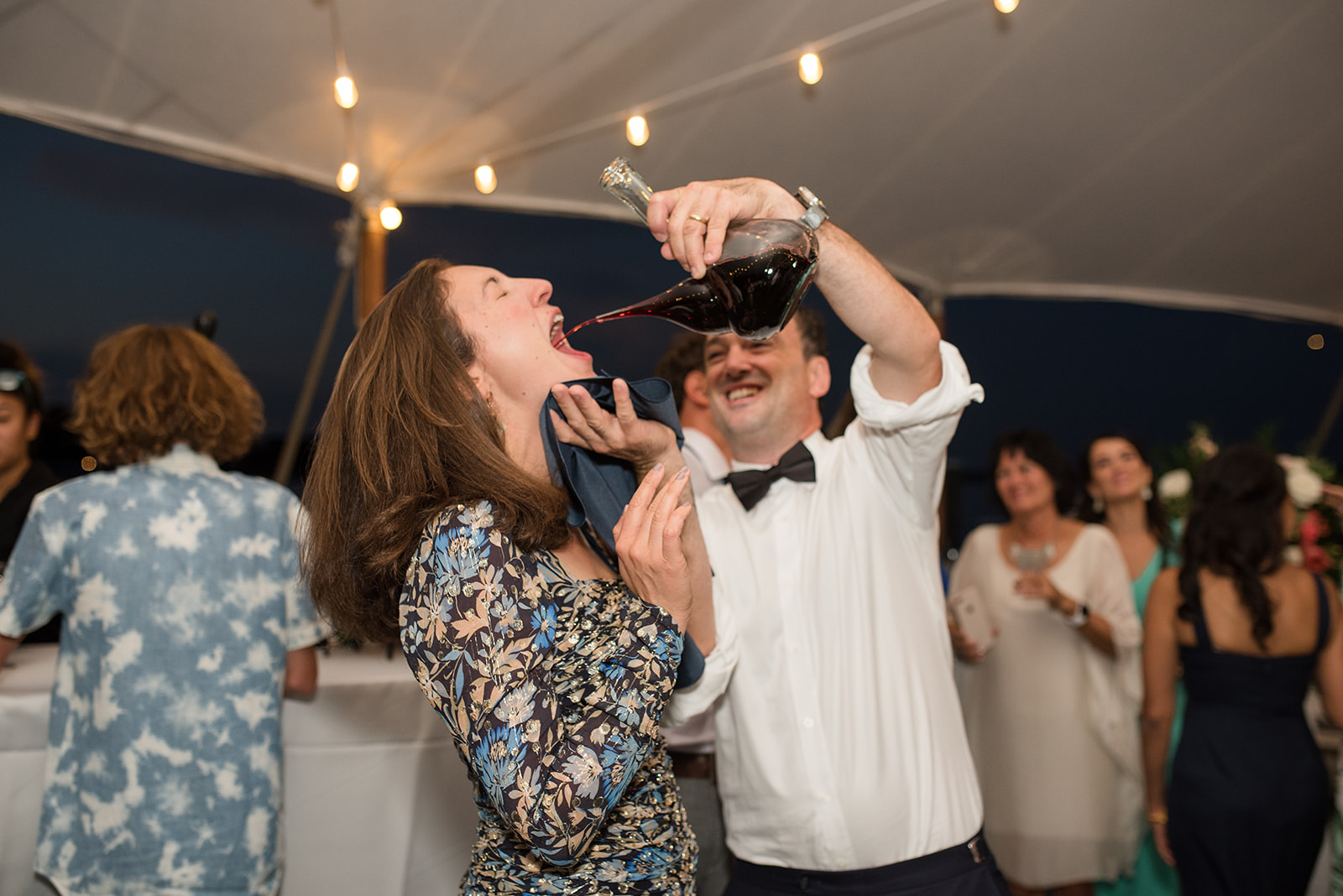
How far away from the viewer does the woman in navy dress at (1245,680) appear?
8.19 ft

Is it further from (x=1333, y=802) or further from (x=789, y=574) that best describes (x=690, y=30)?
(x=1333, y=802)

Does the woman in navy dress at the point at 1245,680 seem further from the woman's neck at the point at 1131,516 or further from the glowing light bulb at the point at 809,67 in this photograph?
the glowing light bulb at the point at 809,67

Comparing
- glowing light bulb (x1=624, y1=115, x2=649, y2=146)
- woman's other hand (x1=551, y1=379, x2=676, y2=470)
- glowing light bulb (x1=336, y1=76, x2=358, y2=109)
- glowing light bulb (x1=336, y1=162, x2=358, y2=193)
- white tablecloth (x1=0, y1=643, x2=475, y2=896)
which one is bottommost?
white tablecloth (x1=0, y1=643, x2=475, y2=896)

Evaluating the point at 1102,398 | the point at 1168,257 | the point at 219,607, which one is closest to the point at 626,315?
the point at 219,607

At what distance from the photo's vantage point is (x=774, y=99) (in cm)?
377

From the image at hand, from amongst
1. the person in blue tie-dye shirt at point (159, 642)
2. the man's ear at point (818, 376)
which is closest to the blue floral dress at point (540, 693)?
the man's ear at point (818, 376)

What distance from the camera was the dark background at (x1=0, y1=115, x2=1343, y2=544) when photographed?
19.3ft

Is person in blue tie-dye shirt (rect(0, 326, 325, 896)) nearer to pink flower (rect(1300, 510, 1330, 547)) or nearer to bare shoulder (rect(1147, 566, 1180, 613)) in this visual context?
bare shoulder (rect(1147, 566, 1180, 613))

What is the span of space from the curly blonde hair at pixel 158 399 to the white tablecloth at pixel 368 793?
1.97 feet

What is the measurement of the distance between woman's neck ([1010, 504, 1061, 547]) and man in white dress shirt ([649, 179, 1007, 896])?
1918 millimetres

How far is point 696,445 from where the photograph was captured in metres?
2.50

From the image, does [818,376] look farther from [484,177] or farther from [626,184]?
[484,177]

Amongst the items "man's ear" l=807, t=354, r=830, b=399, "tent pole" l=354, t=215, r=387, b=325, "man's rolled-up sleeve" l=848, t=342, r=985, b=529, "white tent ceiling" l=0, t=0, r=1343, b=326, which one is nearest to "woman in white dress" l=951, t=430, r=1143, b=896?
"man's ear" l=807, t=354, r=830, b=399

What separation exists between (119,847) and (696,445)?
1.57 metres
